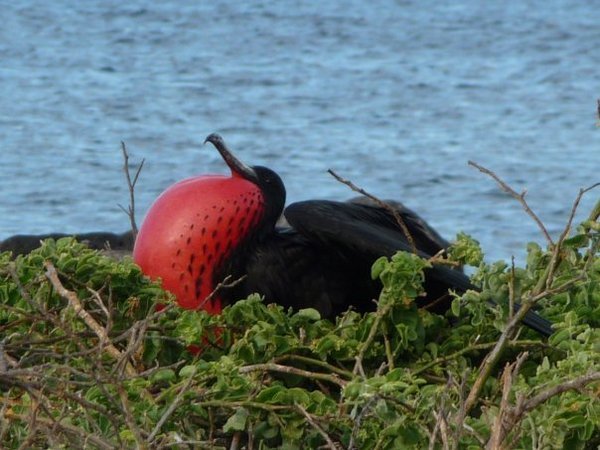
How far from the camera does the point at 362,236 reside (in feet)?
11.1

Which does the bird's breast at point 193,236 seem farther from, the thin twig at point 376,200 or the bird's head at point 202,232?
the thin twig at point 376,200

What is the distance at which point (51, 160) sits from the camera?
418 inches

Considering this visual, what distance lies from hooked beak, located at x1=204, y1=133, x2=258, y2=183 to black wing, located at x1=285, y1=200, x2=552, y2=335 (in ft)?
0.64

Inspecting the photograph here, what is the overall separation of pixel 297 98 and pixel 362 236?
11.3 meters

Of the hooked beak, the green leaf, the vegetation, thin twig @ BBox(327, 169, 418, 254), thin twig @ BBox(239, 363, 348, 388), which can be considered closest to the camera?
the vegetation

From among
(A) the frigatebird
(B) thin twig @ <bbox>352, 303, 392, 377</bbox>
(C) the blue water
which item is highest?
(B) thin twig @ <bbox>352, 303, 392, 377</bbox>

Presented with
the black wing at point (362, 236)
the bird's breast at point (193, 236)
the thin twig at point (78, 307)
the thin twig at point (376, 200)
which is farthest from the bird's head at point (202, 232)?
the thin twig at point (78, 307)

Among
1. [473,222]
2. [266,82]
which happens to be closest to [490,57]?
[266,82]

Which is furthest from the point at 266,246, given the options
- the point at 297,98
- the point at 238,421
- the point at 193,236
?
the point at 297,98

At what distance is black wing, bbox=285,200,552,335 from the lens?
129 inches

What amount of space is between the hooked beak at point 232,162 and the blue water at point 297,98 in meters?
4.18

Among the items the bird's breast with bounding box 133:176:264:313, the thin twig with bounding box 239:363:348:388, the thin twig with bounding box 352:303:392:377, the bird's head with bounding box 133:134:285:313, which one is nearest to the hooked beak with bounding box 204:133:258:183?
the bird's head with bounding box 133:134:285:313

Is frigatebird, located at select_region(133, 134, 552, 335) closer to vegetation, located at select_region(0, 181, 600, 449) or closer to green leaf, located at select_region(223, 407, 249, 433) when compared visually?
vegetation, located at select_region(0, 181, 600, 449)

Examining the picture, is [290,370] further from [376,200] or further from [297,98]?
[297,98]
